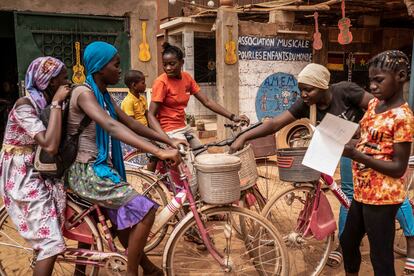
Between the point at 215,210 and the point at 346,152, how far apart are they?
1.00m

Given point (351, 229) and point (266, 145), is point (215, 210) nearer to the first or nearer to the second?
point (351, 229)

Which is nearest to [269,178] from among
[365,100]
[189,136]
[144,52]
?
[189,136]

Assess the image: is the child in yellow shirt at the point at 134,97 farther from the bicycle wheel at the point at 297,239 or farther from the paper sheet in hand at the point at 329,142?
the paper sheet in hand at the point at 329,142

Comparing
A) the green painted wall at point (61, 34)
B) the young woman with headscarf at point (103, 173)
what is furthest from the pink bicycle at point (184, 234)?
the green painted wall at point (61, 34)

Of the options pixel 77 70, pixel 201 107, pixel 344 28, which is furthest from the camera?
pixel 201 107

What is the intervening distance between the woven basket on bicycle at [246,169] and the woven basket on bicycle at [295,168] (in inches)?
10.3

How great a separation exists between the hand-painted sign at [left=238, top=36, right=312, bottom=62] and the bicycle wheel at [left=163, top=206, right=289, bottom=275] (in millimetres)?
6021

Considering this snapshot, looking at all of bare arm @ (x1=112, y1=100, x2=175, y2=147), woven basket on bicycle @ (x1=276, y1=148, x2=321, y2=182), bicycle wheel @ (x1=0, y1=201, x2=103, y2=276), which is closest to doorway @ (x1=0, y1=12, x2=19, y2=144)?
bicycle wheel @ (x1=0, y1=201, x2=103, y2=276)

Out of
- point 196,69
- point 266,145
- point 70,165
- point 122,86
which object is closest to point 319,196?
point 266,145

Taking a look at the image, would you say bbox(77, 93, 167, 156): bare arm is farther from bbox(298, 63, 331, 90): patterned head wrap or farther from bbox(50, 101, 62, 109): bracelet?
bbox(298, 63, 331, 90): patterned head wrap

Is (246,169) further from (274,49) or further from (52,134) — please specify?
(274,49)

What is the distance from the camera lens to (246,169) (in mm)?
2986

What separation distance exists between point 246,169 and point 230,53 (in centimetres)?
575

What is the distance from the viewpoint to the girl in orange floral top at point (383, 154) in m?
2.16
